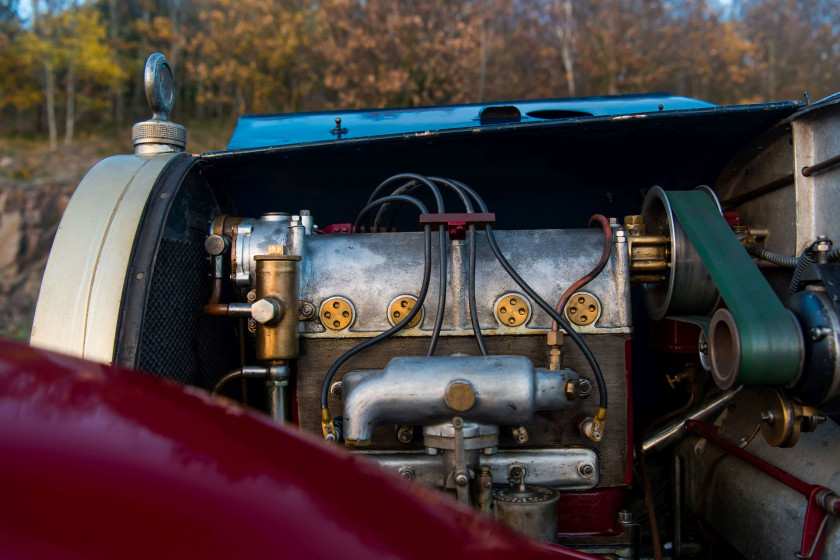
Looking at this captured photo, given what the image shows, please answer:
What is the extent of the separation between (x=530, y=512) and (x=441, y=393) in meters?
0.34

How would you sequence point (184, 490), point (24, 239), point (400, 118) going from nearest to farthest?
point (184, 490) → point (400, 118) → point (24, 239)

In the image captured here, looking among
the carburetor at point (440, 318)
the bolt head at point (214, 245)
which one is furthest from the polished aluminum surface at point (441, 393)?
the bolt head at point (214, 245)

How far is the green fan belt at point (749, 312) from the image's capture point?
1.26 m

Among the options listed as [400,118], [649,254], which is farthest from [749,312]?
[400,118]

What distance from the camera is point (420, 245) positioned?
168 centimetres

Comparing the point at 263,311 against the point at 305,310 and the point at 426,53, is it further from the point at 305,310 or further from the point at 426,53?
the point at 426,53

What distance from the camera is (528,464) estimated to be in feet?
5.15

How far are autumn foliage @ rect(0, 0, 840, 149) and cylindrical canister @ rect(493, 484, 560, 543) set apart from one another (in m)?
13.6

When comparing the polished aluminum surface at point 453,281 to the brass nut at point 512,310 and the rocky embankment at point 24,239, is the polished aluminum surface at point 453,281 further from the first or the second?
the rocky embankment at point 24,239

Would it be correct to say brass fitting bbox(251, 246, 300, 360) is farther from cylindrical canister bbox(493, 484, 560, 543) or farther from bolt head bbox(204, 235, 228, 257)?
cylindrical canister bbox(493, 484, 560, 543)

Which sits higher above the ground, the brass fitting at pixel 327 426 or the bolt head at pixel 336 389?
the bolt head at pixel 336 389

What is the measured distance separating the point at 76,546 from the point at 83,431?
0.14 m

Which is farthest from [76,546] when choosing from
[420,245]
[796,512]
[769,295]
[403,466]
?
[796,512]

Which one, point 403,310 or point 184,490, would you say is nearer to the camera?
point 184,490
